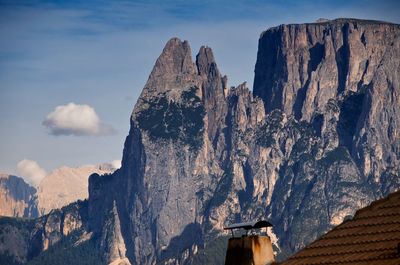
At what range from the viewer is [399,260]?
3569cm

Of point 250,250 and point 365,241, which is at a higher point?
point 250,250

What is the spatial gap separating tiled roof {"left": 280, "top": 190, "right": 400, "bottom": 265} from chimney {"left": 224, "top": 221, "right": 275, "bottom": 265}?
12.0 feet

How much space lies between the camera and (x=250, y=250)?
1719 inches

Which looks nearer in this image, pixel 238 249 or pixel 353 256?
pixel 353 256

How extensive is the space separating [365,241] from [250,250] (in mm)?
6287

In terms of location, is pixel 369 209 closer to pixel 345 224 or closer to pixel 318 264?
pixel 345 224

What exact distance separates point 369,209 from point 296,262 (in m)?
3.14

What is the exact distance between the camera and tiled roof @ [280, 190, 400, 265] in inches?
1454

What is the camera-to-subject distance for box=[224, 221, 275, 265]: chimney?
43.6 metres

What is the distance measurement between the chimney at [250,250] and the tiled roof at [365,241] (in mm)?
3645

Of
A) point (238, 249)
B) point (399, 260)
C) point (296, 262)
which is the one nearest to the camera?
point (399, 260)

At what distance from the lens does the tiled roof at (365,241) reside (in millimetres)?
36938

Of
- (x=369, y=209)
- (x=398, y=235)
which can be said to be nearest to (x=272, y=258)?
(x=369, y=209)

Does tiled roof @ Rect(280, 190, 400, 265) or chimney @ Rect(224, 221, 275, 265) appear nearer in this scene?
tiled roof @ Rect(280, 190, 400, 265)
